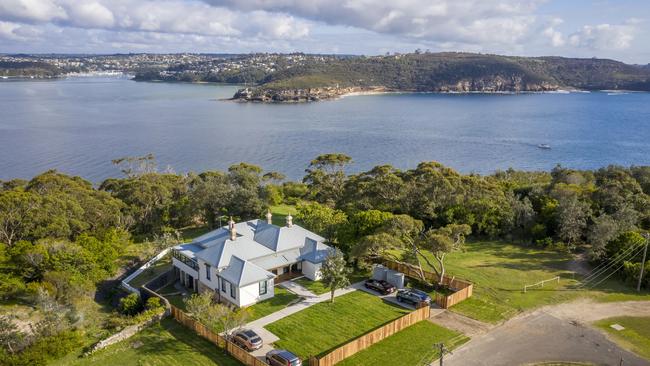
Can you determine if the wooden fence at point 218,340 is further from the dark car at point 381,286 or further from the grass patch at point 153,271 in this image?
the dark car at point 381,286

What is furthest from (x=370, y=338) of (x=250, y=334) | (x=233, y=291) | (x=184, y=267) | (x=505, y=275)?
(x=184, y=267)

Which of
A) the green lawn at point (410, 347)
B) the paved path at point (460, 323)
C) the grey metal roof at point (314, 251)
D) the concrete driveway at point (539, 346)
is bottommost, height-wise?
the green lawn at point (410, 347)

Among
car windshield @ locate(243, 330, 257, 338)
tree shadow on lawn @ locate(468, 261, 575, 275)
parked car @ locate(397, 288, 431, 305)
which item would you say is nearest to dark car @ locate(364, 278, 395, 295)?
parked car @ locate(397, 288, 431, 305)

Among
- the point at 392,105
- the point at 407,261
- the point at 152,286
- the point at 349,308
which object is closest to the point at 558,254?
the point at 407,261

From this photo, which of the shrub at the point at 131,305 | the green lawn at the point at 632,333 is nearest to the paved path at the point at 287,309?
the shrub at the point at 131,305

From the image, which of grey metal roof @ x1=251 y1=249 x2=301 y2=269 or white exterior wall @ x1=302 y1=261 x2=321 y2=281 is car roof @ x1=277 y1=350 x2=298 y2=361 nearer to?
grey metal roof @ x1=251 y1=249 x2=301 y2=269

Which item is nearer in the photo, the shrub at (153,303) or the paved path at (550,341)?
the paved path at (550,341)

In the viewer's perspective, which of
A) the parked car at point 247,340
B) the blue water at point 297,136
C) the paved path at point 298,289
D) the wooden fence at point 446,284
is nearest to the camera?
the parked car at point 247,340

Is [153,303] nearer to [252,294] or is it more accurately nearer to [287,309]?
[252,294]
